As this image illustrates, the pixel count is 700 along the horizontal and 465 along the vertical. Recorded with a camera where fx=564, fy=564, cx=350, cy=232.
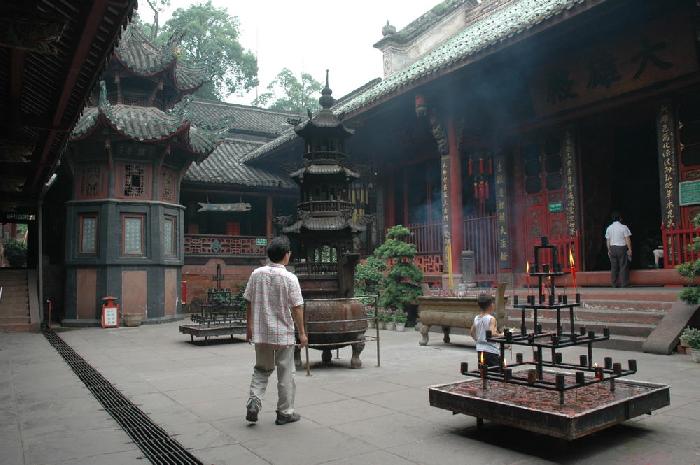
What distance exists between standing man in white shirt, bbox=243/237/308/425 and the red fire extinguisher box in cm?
1168

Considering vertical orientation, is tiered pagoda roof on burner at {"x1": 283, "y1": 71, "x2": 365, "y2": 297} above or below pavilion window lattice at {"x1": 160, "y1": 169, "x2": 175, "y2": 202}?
below

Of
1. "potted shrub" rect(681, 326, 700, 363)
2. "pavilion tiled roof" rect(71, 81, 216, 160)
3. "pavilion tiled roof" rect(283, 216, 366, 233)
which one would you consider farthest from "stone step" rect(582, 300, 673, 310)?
"pavilion tiled roof" rect(71, 81, 216, 160)

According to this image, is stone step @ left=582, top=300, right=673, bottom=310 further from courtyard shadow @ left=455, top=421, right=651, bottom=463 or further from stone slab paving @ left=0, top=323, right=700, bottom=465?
courtyard shadow @ left=455, top=421, right=651, bottom=463

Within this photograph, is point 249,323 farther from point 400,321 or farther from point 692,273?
point 400,321

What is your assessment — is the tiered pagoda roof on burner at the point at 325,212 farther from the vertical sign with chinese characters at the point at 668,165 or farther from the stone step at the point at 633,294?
the vertical sign with chinese characters at the point at 668,165

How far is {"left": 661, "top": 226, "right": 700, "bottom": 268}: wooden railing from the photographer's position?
9133 millimetres

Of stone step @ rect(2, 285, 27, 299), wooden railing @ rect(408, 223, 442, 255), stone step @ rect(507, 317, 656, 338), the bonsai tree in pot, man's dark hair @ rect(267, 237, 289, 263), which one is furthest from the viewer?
stone step @ rect(2, 285, 27, 299)

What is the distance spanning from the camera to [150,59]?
18.2 m

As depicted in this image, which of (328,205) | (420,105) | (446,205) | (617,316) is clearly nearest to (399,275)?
(446,205)

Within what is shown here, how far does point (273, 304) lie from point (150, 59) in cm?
1606

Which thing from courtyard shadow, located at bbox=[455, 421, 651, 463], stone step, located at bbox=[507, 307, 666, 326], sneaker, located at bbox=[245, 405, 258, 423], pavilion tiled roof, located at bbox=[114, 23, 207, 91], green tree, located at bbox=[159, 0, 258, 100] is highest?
green tree, located at bbox=[159, 0, 258, 100]

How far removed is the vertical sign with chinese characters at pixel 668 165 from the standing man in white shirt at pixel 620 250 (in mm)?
658

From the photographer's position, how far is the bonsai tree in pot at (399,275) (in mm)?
11820

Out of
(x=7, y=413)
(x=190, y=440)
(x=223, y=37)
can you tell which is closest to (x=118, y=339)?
(x=7, y=413)
